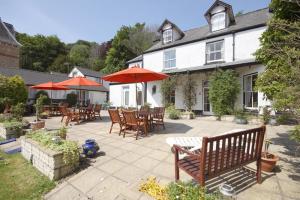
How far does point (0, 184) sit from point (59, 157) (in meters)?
1.40

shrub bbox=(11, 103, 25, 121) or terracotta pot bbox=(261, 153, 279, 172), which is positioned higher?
shrub bbox=(11, 103, 25, 121)

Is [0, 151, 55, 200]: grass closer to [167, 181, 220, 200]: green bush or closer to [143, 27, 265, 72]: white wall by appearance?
[167, 181, 220, 200]: green bush

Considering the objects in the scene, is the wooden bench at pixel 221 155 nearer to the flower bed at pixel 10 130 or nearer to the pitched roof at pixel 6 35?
A: the flower bed at pixel 10 130

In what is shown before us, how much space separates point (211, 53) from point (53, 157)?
13699 millimetres

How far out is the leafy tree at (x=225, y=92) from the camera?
11656 mm

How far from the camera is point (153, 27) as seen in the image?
1644 inches

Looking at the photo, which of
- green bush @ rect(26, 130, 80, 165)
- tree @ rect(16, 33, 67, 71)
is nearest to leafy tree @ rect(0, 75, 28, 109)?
green bush @ rect(26, 130, 80, 165)

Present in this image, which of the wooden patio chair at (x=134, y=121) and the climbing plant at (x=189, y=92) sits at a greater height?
the climbing plant at (x=189, y=92)

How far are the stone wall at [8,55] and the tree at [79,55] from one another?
64.5 feet

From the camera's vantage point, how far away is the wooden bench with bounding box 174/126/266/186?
8.48ft

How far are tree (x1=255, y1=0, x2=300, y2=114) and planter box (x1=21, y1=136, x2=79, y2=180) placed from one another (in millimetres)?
4475

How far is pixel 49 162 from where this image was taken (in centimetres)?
381

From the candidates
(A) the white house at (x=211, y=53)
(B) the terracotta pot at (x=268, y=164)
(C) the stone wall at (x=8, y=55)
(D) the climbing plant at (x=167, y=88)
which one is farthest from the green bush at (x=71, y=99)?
(B) the terracotta pot at (x=268, y=164)

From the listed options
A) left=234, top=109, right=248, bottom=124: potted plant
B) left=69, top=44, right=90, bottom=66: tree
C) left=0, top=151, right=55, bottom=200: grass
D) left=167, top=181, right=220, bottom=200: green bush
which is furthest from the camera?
left=69, top=44, right=90, bottom=66: tree
